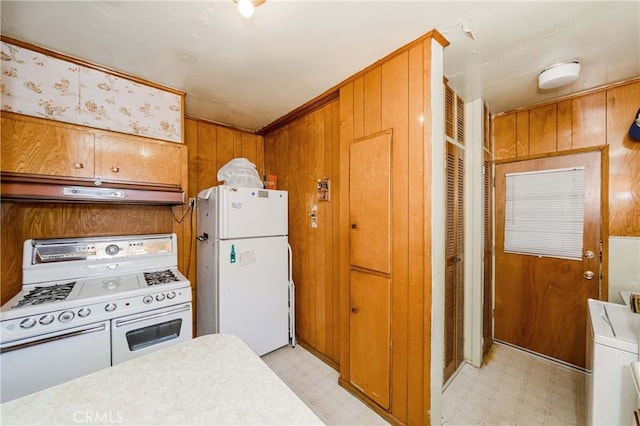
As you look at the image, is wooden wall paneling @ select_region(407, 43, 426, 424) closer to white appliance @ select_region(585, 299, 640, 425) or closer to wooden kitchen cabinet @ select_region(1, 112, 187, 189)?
white appliance @ select_region(585, 299, 640, 425)

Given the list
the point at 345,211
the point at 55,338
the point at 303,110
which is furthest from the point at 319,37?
the point at 55,338

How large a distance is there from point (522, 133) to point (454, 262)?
158 cm

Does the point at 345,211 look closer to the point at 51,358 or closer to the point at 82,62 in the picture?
the point at 51,358

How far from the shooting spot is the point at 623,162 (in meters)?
2.06

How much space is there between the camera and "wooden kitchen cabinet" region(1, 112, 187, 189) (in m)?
1.55

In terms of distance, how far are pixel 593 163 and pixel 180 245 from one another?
3931mm

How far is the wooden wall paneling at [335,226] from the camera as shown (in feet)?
7.57

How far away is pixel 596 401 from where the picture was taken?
4.26ft

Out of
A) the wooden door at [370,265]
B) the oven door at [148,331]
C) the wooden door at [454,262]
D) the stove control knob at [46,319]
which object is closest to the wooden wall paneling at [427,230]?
the wooden door at [370,265]

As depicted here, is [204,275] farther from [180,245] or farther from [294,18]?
[294,18]

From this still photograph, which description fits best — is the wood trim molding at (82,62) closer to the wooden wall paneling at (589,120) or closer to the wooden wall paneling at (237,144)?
the wooden wall paneling at (237,144)

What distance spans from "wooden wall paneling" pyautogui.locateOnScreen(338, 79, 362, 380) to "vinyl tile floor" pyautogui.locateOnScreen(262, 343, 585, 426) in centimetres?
26

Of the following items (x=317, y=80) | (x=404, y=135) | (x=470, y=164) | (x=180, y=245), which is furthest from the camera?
(x=180, y=245)

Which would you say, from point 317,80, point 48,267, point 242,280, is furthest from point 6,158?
point 317,80
